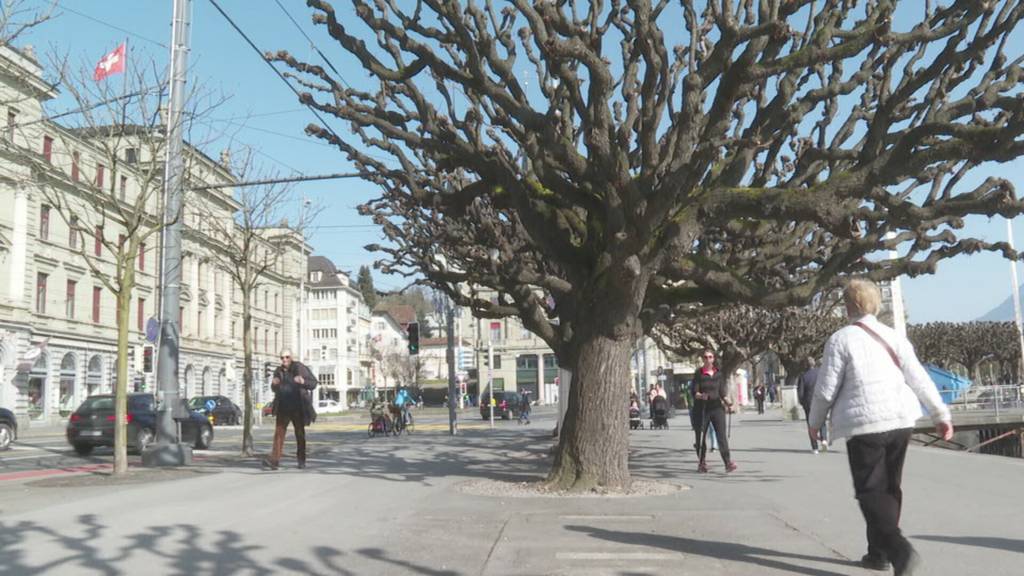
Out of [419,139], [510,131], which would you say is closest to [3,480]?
[419,139]

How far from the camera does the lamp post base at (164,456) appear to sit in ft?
45.2

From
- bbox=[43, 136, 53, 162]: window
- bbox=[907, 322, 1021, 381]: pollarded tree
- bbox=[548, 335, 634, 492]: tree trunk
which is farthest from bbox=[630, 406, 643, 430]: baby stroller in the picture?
bbox=[907, 322, 1021, 381]: pollarded tree

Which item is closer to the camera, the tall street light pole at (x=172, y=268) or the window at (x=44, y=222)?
the tall street light pole at (x=172, y=268)

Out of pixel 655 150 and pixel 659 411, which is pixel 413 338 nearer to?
pixel 659 411

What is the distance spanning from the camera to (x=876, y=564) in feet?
17.8

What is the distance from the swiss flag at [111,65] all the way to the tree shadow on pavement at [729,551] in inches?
417

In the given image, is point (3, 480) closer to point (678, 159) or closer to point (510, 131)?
point (510, 131)

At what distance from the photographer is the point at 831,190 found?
852 centimetres

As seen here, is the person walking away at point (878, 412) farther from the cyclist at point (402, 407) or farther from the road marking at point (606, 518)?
the cyclist at point (402, 407)

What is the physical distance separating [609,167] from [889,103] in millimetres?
2865

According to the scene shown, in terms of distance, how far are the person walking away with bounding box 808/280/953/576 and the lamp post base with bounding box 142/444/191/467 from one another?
11.2m

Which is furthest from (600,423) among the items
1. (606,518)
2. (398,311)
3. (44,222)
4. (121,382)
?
(398,311)

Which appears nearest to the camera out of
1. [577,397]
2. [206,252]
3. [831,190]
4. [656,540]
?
[656,540]

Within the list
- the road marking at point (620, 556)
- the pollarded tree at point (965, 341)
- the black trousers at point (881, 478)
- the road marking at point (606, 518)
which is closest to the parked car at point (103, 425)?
the road marking at point (606, 518)
